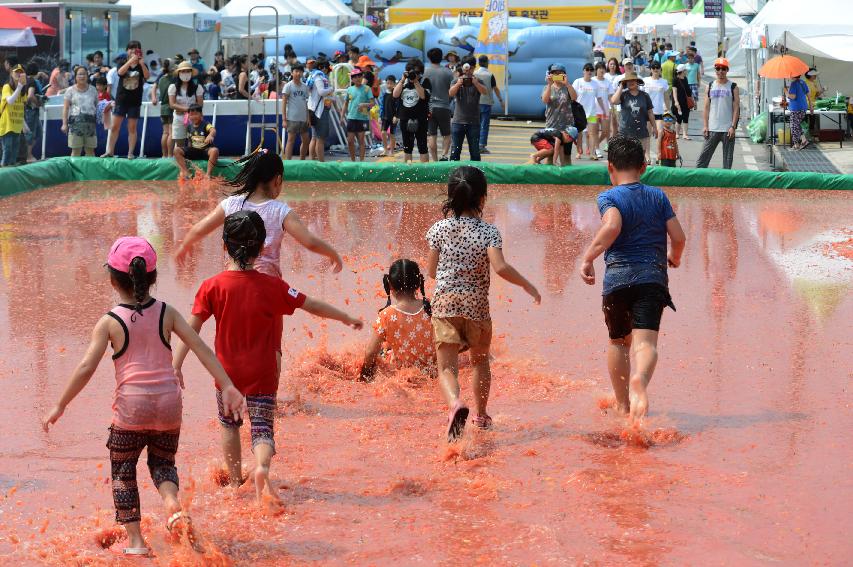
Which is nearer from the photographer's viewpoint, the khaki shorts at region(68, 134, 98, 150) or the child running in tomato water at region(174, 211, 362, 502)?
the child running in tomato water at region(174, 211, 362, 502)

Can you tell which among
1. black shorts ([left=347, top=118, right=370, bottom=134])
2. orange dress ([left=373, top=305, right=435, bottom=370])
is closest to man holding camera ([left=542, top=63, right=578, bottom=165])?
black shorts ([left=347, top=118, right=370, bottom=134])

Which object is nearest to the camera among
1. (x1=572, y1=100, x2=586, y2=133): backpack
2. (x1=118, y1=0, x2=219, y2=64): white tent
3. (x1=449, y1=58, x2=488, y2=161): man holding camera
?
(x1=449, y1=58, x2=488, y2=161): man holding camera

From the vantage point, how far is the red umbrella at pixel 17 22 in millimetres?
22328

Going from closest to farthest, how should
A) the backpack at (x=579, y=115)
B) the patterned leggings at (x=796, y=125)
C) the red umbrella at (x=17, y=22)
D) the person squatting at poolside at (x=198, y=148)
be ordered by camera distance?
the person squatting at poolside at (x=198, y=148) → the backpack at (x=579, y=115) → the red umbrella at (x=17, y=22) → the patterned leggings at (x=796, y=125)

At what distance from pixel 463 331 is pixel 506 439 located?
64 centimetres

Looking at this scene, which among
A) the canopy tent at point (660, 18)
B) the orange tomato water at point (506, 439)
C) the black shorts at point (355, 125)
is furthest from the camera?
the canopy tent at point (660, 18)

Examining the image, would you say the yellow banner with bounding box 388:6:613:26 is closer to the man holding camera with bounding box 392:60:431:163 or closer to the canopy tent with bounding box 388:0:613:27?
the canopy tent with bounding box 388:0:613:27

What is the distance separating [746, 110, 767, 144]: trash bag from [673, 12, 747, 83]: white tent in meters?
19.1

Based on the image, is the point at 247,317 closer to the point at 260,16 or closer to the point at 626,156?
the point at 626,156

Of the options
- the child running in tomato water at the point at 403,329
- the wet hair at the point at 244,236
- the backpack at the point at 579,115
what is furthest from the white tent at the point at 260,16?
the wet hair at the point at 244,236

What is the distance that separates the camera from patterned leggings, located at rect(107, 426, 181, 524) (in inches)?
191

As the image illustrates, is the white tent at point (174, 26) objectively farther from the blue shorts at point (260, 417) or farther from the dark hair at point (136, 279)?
the dark hair at point (136, 279)

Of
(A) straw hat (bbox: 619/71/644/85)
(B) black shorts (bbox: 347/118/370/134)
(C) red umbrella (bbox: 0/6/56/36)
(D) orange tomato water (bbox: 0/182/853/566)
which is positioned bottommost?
(D) orange tomato water (bbox: 0/182/853/566)

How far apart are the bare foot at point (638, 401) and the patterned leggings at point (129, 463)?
8.44ft
